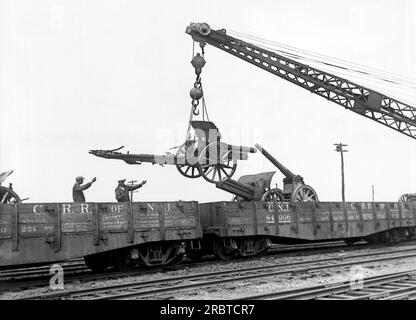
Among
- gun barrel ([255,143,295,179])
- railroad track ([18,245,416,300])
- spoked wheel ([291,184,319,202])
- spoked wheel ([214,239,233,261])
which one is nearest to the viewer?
railroad track ([18,245,416,300])

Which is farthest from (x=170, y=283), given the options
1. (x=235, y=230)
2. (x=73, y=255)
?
(x=235, y=230)

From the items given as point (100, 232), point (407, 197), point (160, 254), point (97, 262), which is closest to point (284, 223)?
point (160, 254)

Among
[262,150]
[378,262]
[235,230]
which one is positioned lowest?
[378,262]

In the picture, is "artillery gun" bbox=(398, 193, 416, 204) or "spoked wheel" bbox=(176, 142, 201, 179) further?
"artillery gun" bbox=(398, 193, 416, 204)

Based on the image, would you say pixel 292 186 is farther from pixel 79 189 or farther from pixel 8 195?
pixel 8 195

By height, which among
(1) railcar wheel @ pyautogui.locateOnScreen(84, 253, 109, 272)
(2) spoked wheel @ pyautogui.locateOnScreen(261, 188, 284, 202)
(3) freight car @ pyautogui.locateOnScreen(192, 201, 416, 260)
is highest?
(2) spoked wheel @ pyautogui.locateOnScreen(261, 188, 284, 202)

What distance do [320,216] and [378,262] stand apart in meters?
3.89

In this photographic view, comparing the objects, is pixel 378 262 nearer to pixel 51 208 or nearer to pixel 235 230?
pixel 235 230

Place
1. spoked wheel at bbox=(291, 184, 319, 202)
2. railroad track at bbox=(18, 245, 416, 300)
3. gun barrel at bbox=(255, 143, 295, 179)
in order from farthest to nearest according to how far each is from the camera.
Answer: gun barrel at bbox=(255, 143, 295, 179)
spoked wheel at bbox=(291, 184, 319, 202)
railroad track at bbox=(18, 245, 416, 300)

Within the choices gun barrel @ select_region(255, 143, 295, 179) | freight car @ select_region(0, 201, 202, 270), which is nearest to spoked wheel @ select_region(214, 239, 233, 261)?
freight car @ select_region(0, 201, 202, 270)

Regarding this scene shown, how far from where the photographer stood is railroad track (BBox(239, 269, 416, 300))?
827cm

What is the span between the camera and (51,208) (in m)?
11.3

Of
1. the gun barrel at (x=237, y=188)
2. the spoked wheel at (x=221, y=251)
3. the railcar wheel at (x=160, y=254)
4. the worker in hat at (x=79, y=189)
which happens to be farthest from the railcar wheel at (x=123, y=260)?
the gun barrel at (x=237, y=188)

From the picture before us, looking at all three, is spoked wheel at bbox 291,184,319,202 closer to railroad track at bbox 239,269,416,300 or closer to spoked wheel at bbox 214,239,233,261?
spoked wheel at bbox 214,239,233,261
